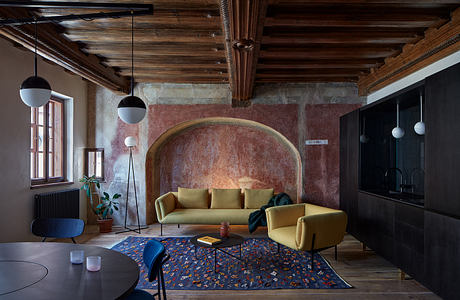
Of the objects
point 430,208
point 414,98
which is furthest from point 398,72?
point 430,208

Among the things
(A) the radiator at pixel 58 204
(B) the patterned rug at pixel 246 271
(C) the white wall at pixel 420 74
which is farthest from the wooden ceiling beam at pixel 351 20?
(A) the radiator at pixel 58 204

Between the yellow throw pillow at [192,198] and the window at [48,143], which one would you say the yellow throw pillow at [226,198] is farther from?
the window at [48,143]

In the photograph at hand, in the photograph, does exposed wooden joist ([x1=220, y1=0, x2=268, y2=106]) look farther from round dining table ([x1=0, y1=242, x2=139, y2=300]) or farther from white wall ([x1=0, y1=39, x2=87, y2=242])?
white wall ([x1=0, y1=39, x2=87, y2=242])

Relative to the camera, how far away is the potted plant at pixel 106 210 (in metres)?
6.25

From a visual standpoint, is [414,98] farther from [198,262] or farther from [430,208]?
[198,262]

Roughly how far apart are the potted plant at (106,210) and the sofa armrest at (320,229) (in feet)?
13.2

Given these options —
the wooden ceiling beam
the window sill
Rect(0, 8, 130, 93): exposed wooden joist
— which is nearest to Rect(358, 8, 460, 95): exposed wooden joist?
the wooden ceiling beam

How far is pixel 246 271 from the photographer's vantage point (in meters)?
4.14

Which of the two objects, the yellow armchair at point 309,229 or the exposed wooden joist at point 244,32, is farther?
the yellow armchair at point 309,229

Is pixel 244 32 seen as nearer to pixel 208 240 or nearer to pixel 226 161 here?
pixel 208 240

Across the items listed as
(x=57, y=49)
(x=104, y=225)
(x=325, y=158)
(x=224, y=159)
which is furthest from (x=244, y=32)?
(x=104, y=225)

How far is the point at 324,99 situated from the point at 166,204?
13.5 ft

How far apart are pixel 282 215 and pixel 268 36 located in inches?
110

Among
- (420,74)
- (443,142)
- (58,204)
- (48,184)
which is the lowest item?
(58,204)
